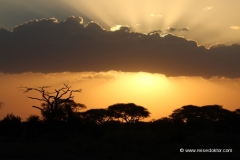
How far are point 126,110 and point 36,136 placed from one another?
46.9m

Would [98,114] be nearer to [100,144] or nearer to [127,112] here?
[127,112]

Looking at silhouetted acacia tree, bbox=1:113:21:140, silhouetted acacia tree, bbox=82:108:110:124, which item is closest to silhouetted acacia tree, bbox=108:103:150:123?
silhouetted acacia tree, bbox=82:108:110:124

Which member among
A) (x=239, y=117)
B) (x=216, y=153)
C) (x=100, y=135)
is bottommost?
(x=216, y=153)

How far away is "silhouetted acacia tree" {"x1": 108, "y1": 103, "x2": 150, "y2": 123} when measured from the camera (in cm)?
9331

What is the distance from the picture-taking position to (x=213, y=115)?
87.9 metres

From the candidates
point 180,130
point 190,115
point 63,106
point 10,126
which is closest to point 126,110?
point 190,115

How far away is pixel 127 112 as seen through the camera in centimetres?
9356

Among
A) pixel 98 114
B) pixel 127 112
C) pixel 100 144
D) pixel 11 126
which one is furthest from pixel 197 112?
pixel 100 144

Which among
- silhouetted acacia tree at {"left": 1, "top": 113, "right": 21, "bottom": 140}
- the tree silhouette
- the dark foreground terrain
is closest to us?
the dark foreground terrain

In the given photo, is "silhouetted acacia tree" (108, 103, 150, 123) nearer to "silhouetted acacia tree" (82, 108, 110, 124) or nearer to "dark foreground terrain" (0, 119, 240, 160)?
"silhouetted acacia tree" (82, 108, 110, 124)

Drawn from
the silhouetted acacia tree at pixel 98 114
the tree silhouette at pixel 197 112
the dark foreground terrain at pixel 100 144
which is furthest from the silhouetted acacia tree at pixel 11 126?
the tree silhouette at pixel 197 112

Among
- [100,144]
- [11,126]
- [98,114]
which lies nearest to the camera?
[100,144]

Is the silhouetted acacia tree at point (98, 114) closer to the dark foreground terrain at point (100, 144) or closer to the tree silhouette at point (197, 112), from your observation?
the tree silhouette at point (197, 112)

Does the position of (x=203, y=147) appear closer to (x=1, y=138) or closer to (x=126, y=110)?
(x=1, y=138)
